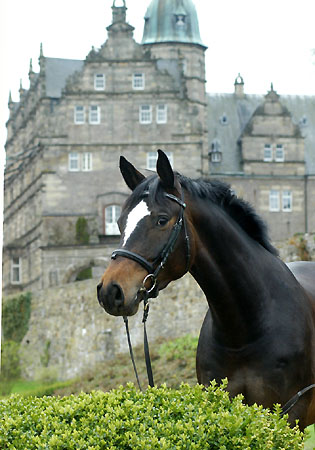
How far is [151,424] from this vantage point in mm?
4652

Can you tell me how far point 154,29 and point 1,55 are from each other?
5045 centimetres

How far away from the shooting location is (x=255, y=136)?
49.8 m

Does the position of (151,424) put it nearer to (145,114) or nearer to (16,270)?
(145,114)

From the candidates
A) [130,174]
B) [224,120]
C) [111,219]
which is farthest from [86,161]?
[130,174]

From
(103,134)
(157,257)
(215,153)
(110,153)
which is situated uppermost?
(103,134)

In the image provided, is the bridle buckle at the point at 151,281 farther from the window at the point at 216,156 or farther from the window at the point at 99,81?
the window at the point at 216,156

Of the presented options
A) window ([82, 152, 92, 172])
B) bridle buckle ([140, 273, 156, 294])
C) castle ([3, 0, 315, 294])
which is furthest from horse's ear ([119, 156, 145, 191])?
window ([82, 152, 92, 172])

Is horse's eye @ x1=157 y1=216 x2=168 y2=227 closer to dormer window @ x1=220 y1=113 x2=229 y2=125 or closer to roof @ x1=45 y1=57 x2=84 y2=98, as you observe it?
roof @ x1=45 y1=57 x2=84 y2=98

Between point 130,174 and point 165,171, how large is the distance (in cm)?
37

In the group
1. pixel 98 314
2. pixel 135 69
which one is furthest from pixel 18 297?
pixel 135 69

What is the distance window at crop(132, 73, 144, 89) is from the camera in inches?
1777

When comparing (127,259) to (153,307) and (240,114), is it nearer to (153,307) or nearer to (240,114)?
(153,307)

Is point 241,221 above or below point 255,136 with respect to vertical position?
below

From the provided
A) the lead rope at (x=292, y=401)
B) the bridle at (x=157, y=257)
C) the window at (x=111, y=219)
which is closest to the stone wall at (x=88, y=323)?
the window at (x=111, y=219)
